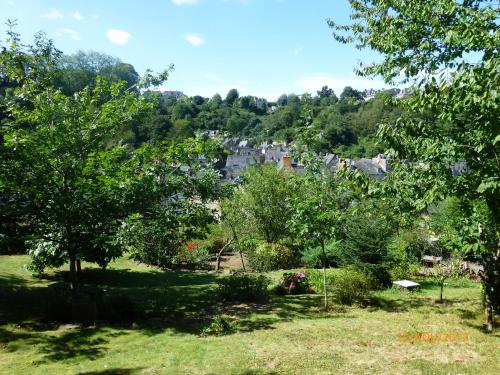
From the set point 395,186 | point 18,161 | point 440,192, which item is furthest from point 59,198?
point 440,192

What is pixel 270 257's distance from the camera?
23234 mm

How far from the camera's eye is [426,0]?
848 centimetres

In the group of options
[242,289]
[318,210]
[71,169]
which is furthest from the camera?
[242,289]

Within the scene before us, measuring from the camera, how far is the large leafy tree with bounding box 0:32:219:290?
10.3 metres

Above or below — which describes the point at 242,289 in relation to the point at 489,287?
below

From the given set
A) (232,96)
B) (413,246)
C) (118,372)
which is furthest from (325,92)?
(118,372)

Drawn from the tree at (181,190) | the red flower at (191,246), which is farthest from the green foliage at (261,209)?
the tree at (181,190)

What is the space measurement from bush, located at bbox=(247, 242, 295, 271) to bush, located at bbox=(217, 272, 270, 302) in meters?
8.20

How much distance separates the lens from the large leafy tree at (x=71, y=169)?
10281 mm

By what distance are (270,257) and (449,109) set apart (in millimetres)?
17212

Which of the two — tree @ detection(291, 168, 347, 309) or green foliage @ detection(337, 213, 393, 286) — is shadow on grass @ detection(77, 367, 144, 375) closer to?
tree @ detection(291, 168, 347, 309)

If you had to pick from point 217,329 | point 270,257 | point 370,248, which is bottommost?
point 217,329

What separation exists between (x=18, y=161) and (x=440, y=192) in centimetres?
1018

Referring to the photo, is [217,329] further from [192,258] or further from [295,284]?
[192,258]
